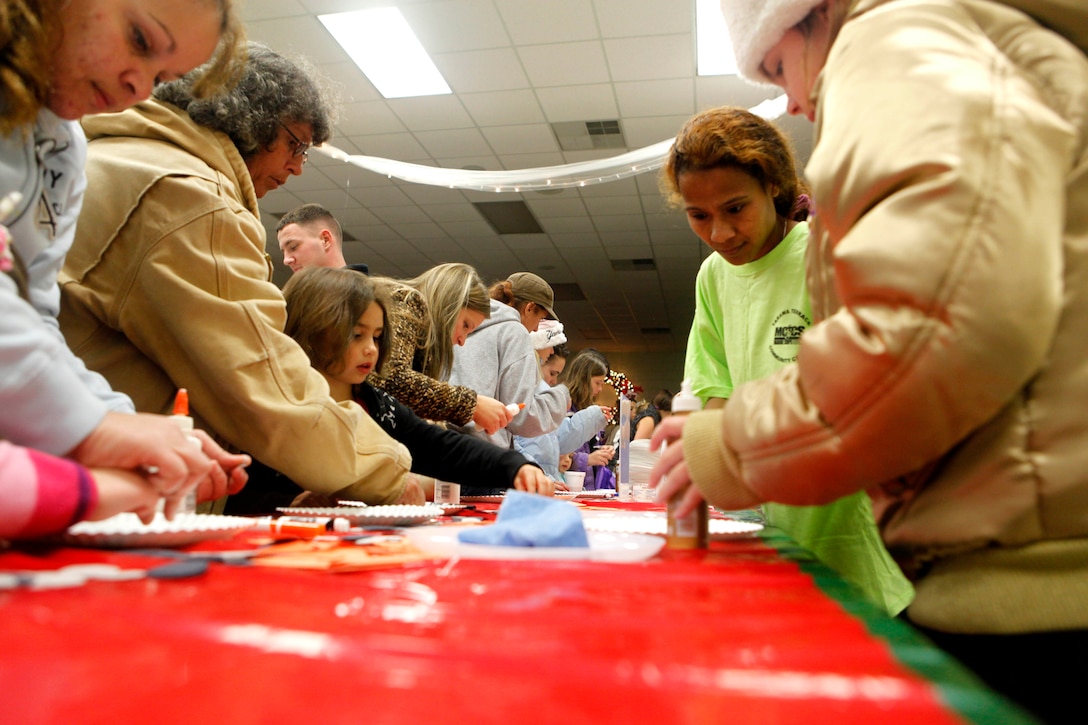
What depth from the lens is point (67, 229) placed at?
96cm

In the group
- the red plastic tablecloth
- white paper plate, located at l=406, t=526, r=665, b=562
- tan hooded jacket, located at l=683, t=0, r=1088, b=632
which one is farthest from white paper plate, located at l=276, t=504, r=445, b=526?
tan hooded jacket, located at l=683, t=0, r=1088, b=632

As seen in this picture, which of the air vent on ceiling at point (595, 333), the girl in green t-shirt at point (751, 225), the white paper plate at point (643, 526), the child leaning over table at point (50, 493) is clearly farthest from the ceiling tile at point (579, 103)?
the air vent on ceiling at point (595, 333)

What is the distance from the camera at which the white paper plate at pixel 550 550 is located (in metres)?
0.79

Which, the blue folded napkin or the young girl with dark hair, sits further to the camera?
the young girl with dark hair

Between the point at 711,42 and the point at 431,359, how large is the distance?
2.94m

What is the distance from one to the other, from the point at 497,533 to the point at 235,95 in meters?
1.12

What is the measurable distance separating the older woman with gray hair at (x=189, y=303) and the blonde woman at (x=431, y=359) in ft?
2.80

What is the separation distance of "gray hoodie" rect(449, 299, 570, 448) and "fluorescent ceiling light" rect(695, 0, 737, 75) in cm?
216

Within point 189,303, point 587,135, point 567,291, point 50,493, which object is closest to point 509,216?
point 587,135

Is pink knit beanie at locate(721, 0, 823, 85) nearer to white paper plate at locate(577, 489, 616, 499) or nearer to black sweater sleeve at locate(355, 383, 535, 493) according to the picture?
black sweater sleeve at locate(355, 383, 535, 493)

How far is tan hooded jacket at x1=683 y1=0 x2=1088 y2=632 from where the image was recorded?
58 centimetres

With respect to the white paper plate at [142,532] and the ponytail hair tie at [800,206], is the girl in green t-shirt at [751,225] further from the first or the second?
the white paper plate at [142,532]

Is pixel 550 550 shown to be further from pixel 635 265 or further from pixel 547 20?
pixel 635 265

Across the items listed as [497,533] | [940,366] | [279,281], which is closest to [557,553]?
[497,533]
